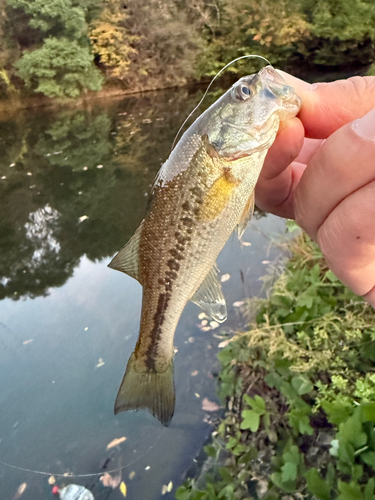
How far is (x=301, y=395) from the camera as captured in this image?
255 cm

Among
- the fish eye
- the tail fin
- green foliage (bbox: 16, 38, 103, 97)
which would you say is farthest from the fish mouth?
green foliage (bbox: 16, 38, 103, 97)

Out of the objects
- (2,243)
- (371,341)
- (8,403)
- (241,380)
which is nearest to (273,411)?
(241,380)

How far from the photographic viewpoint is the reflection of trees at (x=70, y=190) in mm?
Result: 5734

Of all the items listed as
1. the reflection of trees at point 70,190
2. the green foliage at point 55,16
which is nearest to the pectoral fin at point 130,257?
the reflection of trees at point 70,190

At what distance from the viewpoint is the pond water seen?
2887mm

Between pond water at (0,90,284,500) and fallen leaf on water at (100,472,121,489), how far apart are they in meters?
0.02

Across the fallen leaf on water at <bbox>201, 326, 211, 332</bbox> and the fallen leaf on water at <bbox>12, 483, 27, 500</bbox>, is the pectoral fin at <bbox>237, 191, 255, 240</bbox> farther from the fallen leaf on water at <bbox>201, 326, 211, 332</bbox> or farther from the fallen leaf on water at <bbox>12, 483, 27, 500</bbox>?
the fallen leaf on water at <bbox>12, 483, 27, 500</bbox>

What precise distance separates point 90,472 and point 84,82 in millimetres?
20908

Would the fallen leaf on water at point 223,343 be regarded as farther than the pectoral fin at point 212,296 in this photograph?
Yes

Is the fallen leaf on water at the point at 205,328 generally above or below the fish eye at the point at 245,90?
below

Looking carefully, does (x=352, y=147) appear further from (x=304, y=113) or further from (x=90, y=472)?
(x=90, y=472)

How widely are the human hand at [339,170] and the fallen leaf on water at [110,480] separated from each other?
2446 millimetres

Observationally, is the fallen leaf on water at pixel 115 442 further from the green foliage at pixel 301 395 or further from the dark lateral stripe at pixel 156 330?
the dark lateral stripe at pixel 156 330

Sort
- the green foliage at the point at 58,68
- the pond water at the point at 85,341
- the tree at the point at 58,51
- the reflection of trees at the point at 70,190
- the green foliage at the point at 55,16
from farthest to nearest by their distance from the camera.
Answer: the green foliage at the point at 58,68
the tree at the point at 58,51
the green foliage at the point at 55,16
the reflection of trees at the point at 70,190
the pond water at the point at 85,341
